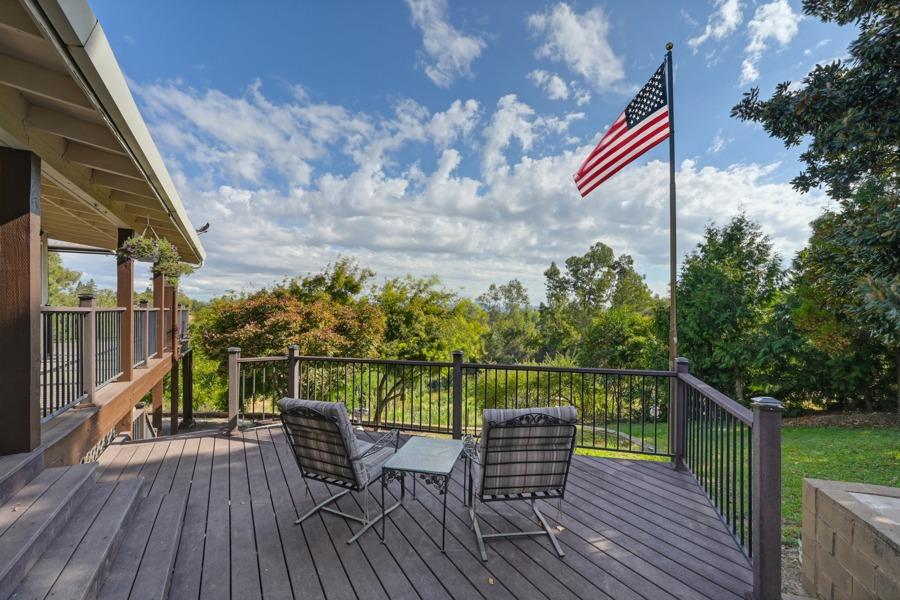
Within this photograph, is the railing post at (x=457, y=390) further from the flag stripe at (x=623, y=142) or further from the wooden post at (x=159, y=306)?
the wooden post at (x=159, y=306)

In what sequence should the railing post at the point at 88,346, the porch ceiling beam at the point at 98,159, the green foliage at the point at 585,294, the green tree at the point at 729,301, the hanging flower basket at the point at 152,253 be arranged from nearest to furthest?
the porch ceiling beam at the point at 98,159, the railing post at the point at 88,346, the hanging flower basket at the point at 152,253, the green tree at the point at 729,301, the green foliage at the point at 585,294

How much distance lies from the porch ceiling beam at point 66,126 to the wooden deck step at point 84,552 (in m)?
2.67

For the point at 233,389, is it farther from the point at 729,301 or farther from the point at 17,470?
the point at 729,301

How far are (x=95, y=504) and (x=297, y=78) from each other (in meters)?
9.22

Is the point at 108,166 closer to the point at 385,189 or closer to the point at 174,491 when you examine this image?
the point at 174,491

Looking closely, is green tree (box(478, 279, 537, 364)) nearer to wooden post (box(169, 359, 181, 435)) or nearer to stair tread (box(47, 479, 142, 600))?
wooden post (box(169, 359, 181, 435))

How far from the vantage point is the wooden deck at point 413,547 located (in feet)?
7.05

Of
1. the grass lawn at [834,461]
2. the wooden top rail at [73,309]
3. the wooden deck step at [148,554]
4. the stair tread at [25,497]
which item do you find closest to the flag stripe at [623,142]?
the grass lawn at [834,461]

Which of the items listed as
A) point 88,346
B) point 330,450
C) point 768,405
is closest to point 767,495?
point 768,405

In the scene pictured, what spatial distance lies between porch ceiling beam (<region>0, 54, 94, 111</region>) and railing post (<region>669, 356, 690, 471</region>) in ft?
17.0

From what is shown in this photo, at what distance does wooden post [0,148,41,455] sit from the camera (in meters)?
2.77

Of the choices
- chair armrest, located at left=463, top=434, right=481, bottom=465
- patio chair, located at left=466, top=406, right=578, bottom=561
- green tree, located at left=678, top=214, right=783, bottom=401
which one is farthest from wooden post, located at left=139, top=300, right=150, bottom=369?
green tree, located at left=678, top=214, right=783, bottom=401

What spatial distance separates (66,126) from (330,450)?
3.13m

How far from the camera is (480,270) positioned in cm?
2933
